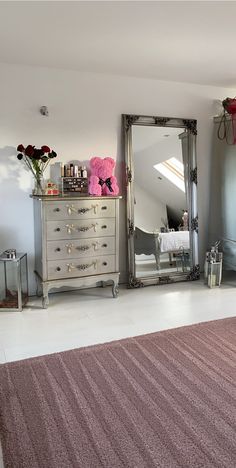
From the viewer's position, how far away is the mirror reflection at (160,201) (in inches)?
149

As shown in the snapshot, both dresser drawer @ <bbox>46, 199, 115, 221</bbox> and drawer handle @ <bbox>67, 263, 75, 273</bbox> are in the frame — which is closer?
dresser drawer @ <bbox>46, 199, 115, 221</bbox>

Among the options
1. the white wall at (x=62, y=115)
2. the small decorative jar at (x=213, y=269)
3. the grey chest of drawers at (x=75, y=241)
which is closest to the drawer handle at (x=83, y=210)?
the grey chest of drawers at (x=75, y=241)

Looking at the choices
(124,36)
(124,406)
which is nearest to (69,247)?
(124,406)

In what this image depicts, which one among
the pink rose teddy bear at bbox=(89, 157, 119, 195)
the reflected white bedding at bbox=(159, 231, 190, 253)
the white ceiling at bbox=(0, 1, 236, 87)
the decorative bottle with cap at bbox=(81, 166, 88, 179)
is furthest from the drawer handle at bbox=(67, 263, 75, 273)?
the white ceiling at bbox=(0, 1, 236, 87)

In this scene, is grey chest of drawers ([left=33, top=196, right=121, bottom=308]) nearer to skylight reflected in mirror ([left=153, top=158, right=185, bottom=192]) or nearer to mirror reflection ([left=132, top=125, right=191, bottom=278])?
mirror reflection ([left=132, top=125, right=191, bottom=278])

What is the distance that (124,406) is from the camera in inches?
70.7

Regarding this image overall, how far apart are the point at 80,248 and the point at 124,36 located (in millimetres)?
1839

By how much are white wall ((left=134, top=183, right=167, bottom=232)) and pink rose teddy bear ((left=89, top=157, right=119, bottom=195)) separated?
0.37m

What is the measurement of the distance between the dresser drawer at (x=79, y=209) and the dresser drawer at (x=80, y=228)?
47 mm

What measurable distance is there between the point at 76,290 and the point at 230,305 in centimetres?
161

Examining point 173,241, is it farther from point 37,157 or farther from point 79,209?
point 37,157

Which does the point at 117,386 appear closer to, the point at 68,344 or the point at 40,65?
the point at 68,344

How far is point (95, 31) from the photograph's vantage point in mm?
2543

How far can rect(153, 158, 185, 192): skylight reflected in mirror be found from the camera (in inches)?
152
